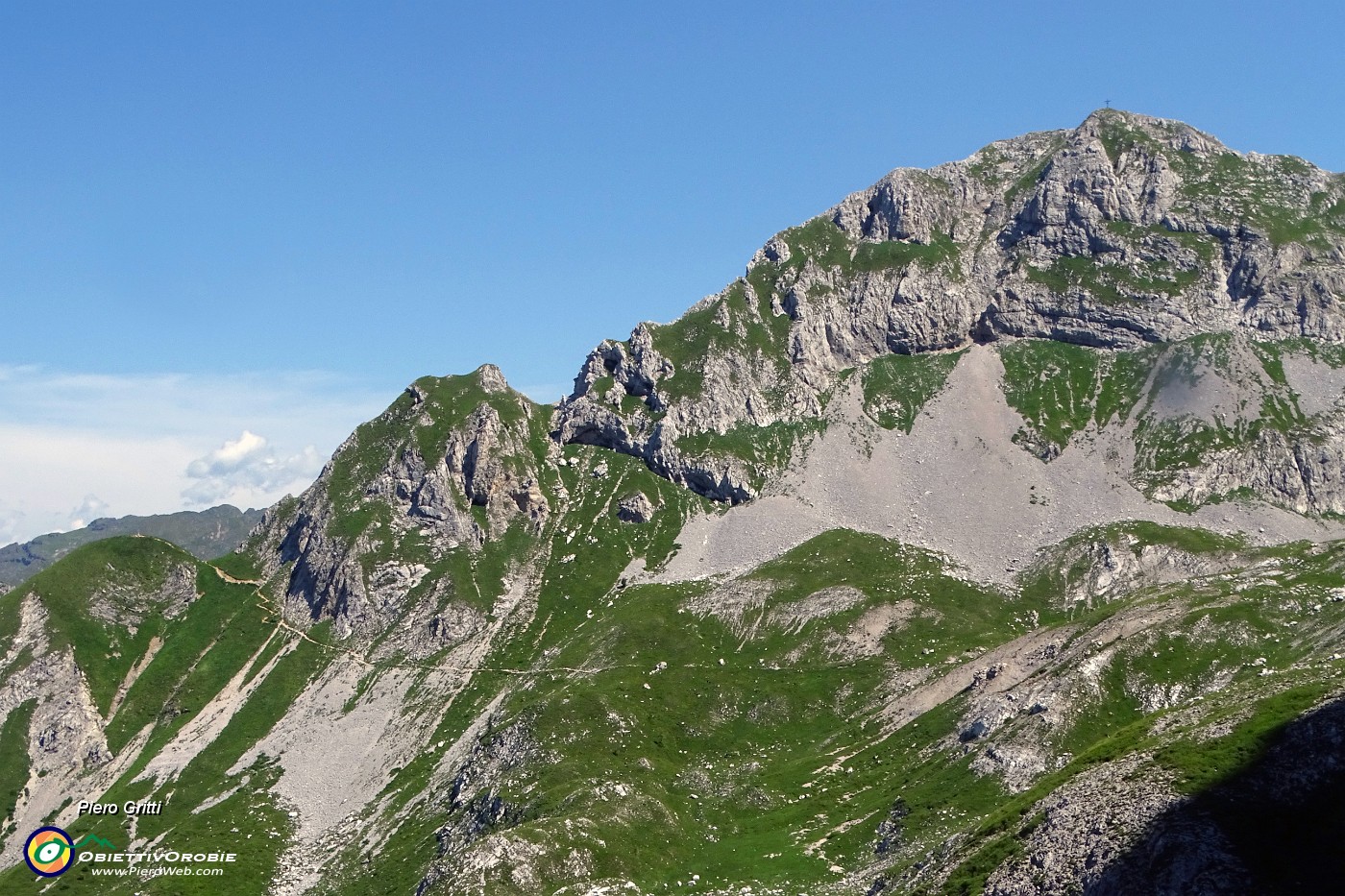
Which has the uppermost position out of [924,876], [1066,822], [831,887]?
[1066,822]

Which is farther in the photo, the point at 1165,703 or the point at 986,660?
the point at 986,660

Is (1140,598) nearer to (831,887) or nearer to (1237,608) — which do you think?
(1237,608)

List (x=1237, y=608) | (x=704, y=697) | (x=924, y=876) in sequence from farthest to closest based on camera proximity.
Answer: (x=704, y=697) < (x=1237, y=608) < (x=924, y=876)

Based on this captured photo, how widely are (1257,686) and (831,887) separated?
42517mm

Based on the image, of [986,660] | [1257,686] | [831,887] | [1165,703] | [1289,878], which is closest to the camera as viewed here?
[1289,878]

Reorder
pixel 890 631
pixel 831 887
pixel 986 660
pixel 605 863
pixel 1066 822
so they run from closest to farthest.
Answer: pixel 1066 822 < pixel 831 887 < pixel 605 863 < pixel 986 660 < pixel 890 631

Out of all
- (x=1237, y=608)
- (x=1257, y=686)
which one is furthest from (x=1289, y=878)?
(x=1237, y=608)

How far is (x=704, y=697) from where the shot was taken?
174625mm

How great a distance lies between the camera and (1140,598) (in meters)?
156

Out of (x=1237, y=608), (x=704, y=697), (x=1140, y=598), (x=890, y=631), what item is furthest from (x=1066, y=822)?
(x=890, y=631)

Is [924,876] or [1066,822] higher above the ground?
[1066,822]

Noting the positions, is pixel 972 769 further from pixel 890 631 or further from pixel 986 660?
pixel 890 631

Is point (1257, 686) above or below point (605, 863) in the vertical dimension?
above

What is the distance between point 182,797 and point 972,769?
142m
